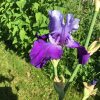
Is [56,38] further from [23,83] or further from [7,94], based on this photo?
[23,83]

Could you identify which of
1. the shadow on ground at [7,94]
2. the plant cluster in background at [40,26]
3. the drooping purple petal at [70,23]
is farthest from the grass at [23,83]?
the drooping purple petal at [70,23]

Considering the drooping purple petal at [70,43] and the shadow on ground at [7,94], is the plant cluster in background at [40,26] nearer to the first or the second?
the shadow on ground at [7,94]

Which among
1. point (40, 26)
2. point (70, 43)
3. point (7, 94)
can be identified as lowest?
point (7, 94)

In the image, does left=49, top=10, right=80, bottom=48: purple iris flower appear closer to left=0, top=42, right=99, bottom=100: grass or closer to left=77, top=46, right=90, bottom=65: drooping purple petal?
left=77, top=46, right=90, bottom=65: drooping purple petal

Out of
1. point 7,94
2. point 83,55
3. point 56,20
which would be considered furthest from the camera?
point 7,94

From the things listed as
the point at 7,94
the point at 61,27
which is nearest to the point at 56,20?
the point at 61,27

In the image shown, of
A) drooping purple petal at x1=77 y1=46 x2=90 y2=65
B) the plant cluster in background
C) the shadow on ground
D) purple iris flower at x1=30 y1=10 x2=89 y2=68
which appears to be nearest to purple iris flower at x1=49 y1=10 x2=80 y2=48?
purple iris flower at x1=30 y1=10 x2=89 y2=68

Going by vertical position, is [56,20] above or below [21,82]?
above
